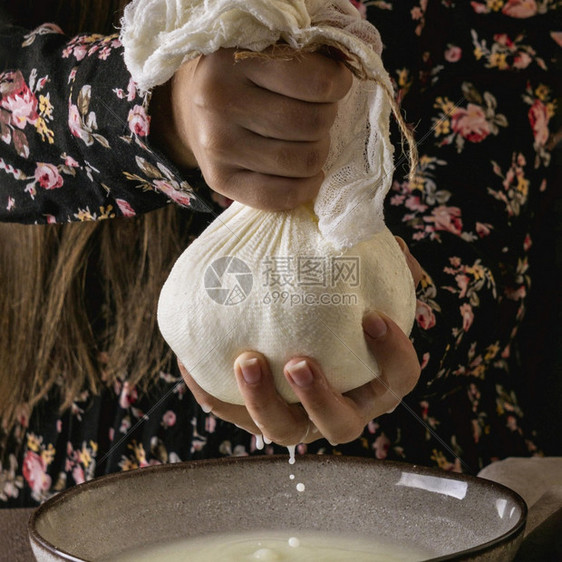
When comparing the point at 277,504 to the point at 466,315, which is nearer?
the point at 277,504

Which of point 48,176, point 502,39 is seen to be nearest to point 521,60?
point 502,39

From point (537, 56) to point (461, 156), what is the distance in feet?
0.74

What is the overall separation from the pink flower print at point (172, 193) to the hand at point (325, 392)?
0.22 m

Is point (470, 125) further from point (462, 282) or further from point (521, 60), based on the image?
point (462, 282)

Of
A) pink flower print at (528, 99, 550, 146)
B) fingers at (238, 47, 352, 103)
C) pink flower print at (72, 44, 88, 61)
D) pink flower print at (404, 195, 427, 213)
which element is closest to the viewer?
fingers at (238, 47, 352, 103)

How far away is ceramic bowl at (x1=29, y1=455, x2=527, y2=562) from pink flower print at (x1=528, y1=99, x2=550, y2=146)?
0.71m

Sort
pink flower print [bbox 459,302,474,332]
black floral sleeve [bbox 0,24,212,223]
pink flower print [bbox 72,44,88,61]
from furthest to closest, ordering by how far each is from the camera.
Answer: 1. pink flower print [bbox 459,302,474,332]
2. pink flower print [bbox 72,44,88,61]
3. black floral sleeve [bbox 0,24,212,223]

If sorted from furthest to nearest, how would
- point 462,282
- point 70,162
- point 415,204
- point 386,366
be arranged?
point 415,204, point 462,282, point 70,162, point 386,366

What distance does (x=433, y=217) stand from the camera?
1058mm

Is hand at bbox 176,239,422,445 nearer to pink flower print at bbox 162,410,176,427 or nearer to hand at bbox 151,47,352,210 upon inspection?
hand at bbox 151,47,352,210

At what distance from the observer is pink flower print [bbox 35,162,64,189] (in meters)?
0.91

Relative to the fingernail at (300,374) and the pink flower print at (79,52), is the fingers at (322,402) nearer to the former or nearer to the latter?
the fingernail at (300,374)

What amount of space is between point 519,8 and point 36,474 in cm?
105

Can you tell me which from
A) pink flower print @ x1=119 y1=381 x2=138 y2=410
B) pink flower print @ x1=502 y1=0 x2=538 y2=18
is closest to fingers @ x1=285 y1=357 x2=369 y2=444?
pink flower print @ x1=119 y1=381 x2=138 y2=410
